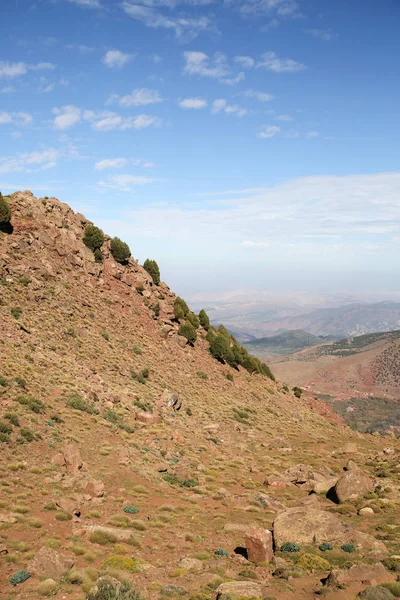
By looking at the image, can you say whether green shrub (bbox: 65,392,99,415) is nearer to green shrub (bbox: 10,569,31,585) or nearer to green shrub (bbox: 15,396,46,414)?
green shrub (bbox: 15,396,46,414)

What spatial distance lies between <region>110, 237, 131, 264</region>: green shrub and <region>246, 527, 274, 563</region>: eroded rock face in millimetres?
50432

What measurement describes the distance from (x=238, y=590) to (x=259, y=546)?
3789mm

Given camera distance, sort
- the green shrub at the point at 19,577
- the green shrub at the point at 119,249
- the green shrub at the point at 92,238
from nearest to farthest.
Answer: the green shrub at the point at 19,577 < the green shrub at the point at 92,238 < the green shrub at the point at 119,249

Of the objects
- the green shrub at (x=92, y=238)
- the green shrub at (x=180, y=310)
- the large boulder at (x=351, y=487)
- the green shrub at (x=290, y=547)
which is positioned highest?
the green shrub at (x=92, y=238)

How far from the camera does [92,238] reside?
184ft

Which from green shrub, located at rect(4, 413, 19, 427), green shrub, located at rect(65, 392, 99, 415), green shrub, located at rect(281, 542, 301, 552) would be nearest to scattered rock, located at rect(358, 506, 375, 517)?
green shrub, located at rect(281, 542, 301, 552)

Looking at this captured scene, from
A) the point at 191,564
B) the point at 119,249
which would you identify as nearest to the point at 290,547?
the point at 191,564

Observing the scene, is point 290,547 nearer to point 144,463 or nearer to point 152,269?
point 144,463

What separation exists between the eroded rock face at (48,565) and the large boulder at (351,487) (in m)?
20.2

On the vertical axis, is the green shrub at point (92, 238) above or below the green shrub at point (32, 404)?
above

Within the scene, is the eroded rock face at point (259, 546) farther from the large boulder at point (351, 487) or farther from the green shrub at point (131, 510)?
the large boulder at point (351, 487)

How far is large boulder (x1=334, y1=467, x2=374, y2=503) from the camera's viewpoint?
1021 inches

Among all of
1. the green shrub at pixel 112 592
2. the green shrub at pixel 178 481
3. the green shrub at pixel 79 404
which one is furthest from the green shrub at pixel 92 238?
the green shrub at pixel 112 592

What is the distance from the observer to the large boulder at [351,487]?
25945mm
